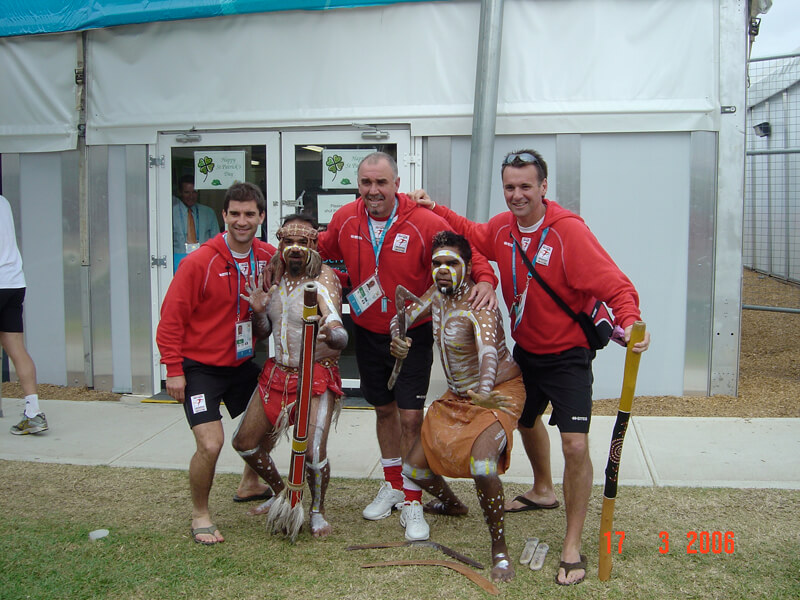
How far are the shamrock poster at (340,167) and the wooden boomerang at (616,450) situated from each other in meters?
3.86

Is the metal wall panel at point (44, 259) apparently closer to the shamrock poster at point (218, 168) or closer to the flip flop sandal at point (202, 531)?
the shamrock poster at point (218, 168)

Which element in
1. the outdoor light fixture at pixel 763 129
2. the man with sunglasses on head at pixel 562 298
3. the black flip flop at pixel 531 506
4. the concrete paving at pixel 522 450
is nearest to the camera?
the man with sunglasses on head at pixel 562 298

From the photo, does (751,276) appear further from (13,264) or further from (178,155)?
(13,264)

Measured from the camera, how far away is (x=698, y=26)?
6.11 m

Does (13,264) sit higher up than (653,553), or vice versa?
(13,264)

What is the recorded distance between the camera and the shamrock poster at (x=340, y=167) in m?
6.62

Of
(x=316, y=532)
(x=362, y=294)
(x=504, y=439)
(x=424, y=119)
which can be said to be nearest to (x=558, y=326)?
(x=504, y=439)

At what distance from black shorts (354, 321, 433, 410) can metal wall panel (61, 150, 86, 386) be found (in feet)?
12.8

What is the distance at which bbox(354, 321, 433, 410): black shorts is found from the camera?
13.6 feet

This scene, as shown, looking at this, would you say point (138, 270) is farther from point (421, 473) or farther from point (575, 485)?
point (575, 485)

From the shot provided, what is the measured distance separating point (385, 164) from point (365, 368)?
1173 millimetres

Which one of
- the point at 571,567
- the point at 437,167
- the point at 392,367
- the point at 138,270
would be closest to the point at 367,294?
the point at 392,367

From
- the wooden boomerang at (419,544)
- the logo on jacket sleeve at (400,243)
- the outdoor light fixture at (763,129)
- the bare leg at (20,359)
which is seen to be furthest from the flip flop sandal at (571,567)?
the outdoor light fixture at (763,129)

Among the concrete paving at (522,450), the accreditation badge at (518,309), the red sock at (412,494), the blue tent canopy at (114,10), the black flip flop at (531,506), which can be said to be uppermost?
the blue tent canopy at (114,10)
